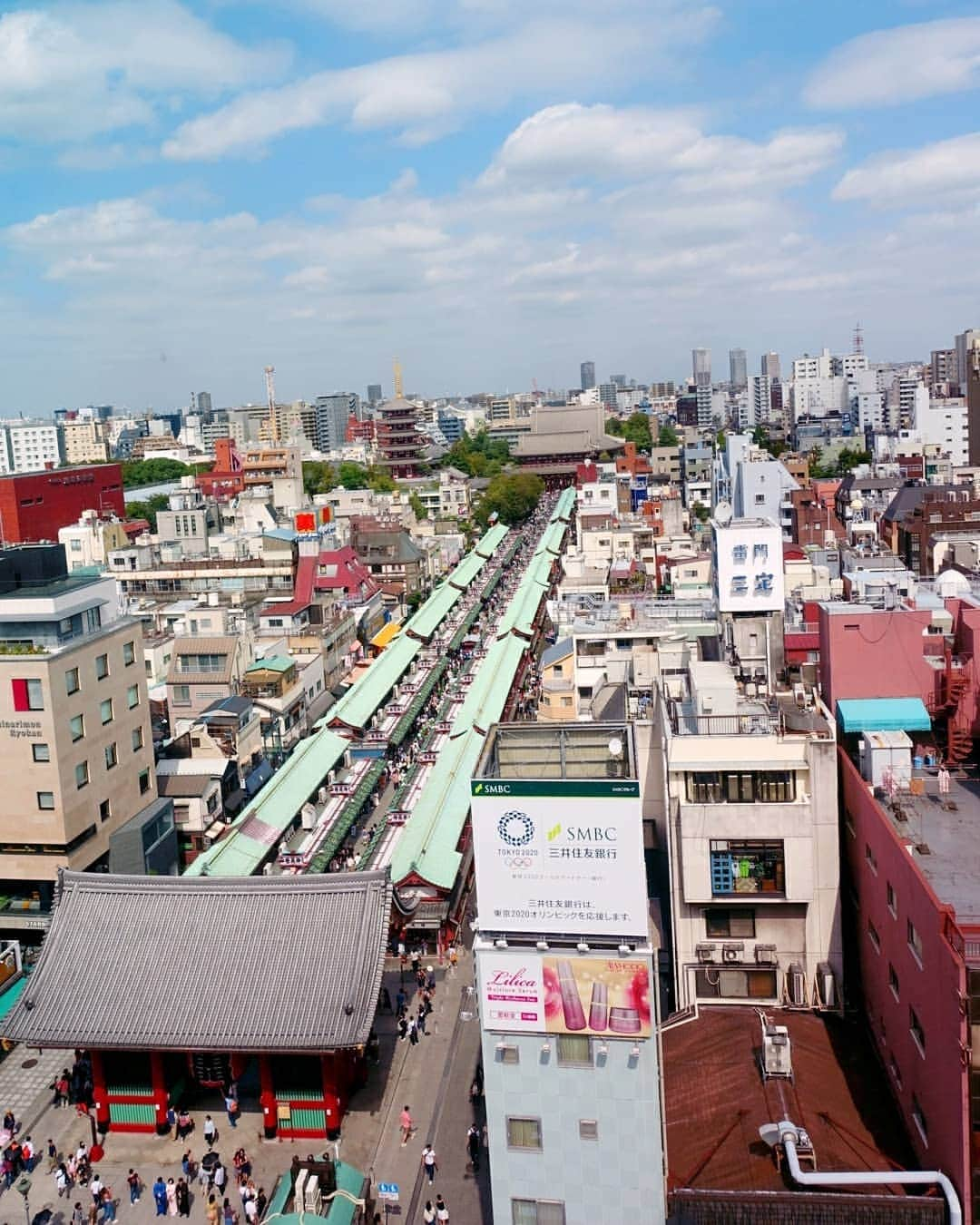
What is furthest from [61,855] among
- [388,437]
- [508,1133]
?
[388,437]

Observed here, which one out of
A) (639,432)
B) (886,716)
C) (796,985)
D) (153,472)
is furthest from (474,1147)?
(639,432)

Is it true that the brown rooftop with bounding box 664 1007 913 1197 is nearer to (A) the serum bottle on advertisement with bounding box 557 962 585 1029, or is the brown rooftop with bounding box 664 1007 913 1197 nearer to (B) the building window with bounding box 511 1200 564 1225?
(B) the building window with bounding box 511 1200 564 1225

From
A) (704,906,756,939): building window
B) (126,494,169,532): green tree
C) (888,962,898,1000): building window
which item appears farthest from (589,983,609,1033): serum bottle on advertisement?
(126,494,169,532): green tree

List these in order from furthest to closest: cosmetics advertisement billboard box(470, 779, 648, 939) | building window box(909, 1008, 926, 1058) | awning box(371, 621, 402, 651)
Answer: awning box(371, 621, 402, 651) → building window box(909, 1008, 926, 1058) → cosmetics advertisement billboard box(470, 779, 648, 939)

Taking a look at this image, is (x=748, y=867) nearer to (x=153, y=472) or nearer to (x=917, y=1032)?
(x=917, y=1032)

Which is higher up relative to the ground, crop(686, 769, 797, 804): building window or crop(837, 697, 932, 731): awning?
crop(837, 697, 932, 731): awning

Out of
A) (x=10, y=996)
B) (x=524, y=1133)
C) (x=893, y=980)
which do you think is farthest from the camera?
Answer: (x=10, y=996)

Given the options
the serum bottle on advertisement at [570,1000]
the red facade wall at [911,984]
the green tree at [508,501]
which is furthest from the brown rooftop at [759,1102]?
the green tree at [508,501]
